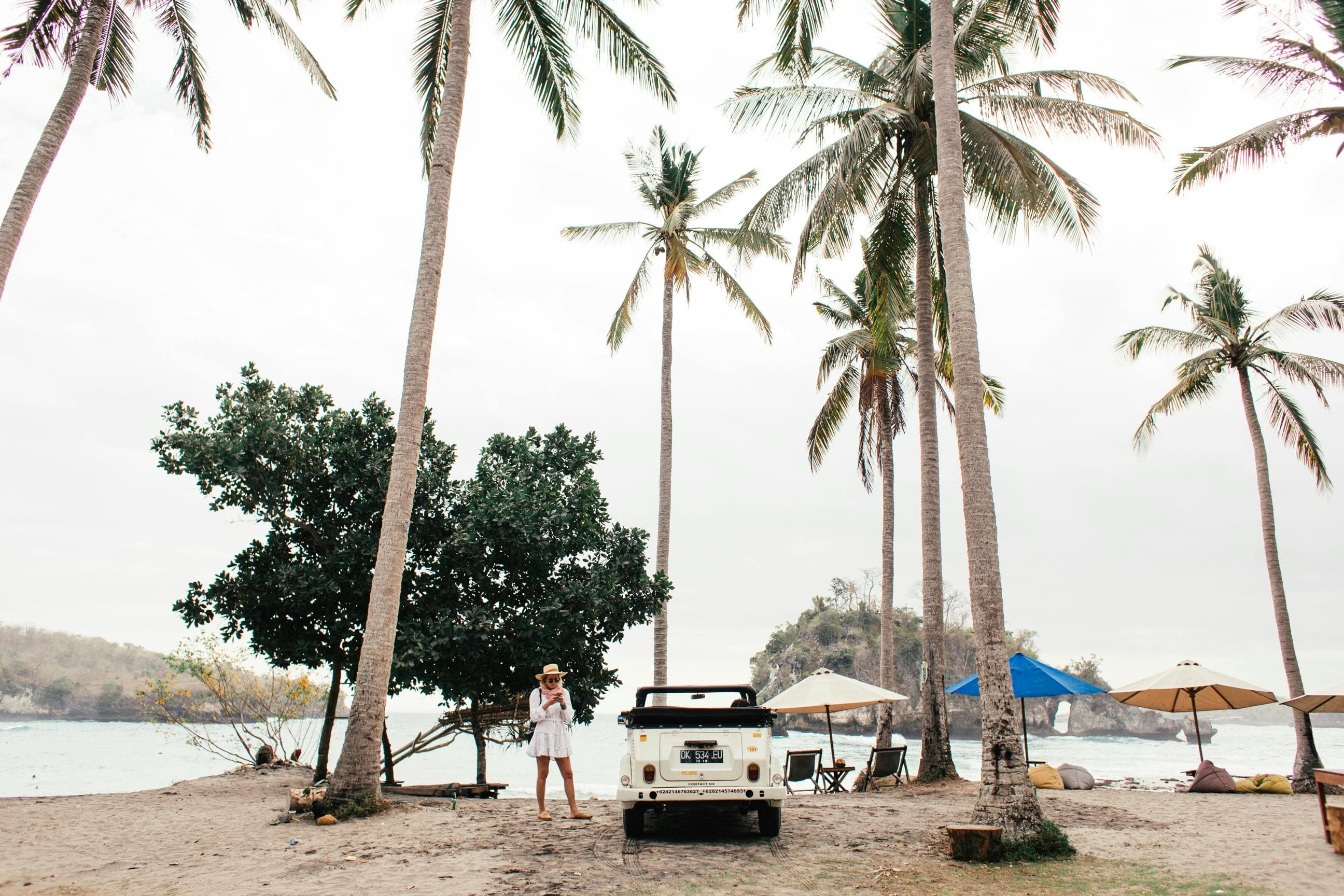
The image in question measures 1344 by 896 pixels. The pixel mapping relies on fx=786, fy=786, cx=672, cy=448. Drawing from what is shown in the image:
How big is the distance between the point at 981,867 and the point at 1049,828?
38.8 inches

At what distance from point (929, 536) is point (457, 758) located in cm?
6208

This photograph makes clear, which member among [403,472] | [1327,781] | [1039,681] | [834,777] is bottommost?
[834,777]

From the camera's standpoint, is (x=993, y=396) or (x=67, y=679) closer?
(x=993, y=396)

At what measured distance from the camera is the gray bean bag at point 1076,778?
1438 centimetres

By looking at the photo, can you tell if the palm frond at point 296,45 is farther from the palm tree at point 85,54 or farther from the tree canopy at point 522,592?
the tree canopy at point 522,592

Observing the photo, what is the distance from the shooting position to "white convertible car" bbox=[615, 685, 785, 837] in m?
7.65

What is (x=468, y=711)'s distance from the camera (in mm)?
14055

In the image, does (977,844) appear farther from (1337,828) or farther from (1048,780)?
(1048,780)

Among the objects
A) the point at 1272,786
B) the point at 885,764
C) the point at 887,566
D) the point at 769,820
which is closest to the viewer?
the point at 769,820

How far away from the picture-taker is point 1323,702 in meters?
12.1

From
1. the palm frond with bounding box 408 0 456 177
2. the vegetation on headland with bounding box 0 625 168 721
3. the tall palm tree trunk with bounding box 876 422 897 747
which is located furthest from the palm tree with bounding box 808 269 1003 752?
the vegetation on headland with bounding box 0 625 168 721

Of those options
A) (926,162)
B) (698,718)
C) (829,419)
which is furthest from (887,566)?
(698,718)

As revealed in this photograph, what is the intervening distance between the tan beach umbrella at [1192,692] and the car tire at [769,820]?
9.66m

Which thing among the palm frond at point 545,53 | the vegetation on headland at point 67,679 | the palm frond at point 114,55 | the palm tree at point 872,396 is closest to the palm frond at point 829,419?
the palm tree at point 872,396
